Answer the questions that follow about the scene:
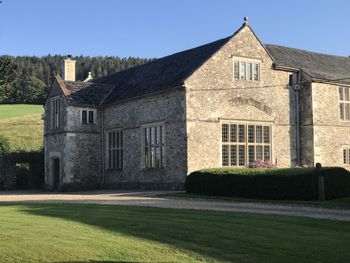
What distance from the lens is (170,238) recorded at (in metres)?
9.19

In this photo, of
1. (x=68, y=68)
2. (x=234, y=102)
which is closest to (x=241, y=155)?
(x=234, y=102)

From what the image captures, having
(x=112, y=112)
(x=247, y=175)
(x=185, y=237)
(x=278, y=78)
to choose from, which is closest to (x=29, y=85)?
(x=112, y=112)

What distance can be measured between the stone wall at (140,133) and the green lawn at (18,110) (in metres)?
44.1

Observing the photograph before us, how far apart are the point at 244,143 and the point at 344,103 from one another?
7850 millimetres

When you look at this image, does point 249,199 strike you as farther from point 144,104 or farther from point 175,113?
point 144,104

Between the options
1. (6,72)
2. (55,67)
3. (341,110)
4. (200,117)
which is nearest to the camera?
(6,72)

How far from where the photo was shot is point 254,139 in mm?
Result: 27578

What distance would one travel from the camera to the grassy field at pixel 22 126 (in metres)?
51.5

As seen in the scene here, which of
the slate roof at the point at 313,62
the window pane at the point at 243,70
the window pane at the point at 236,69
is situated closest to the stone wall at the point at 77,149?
the window pane at the point at 236,69

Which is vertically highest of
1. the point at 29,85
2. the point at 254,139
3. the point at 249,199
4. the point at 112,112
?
the point at 29,85

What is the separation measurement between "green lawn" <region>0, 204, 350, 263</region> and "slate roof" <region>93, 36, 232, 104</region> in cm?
1460

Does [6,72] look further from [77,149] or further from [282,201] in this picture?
[77,149]

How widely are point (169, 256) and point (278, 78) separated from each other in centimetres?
2274

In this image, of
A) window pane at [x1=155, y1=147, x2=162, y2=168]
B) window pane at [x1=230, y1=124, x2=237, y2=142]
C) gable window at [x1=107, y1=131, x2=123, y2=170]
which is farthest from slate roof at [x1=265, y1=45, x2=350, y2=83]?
gable window at [x1=107, y1=131, x2=123, y2=170]
